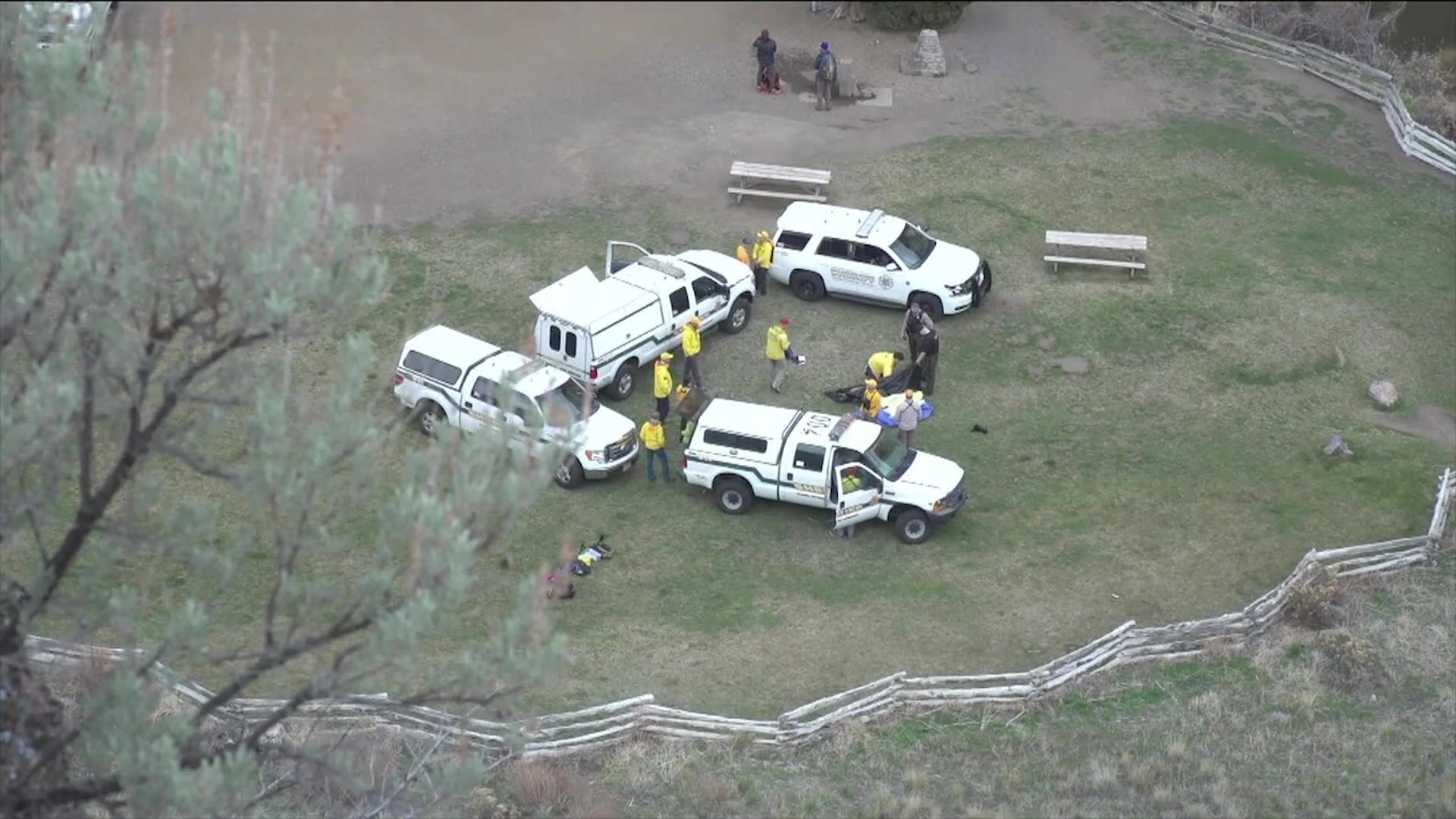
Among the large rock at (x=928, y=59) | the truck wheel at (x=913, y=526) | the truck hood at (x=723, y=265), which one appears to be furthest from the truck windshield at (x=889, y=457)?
the large rock at (x=928, y=59)

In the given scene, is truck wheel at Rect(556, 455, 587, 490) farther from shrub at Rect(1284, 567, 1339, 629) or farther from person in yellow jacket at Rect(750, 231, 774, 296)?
shrub at Rect(1284, 567, 1339, 629)

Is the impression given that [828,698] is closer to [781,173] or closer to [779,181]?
[781,173]

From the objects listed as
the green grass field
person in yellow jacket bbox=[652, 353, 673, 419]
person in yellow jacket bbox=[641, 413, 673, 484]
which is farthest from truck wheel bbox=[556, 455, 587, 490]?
person in yellow jacket bbox=[652, 353, 673, 419]

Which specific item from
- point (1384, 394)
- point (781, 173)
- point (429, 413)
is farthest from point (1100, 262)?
point (429, 413)

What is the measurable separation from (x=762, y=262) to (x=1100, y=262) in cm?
572

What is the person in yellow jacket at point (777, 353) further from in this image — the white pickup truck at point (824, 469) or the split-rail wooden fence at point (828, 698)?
the split-rail wooden fence at point (828, 698)

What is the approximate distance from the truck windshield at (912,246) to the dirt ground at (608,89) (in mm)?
3665

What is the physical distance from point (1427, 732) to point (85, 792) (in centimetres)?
1396

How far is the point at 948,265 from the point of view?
A: 2792 centimetres

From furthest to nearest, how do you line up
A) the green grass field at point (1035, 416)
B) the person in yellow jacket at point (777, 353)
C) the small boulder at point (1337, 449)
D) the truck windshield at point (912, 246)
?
the truck windshield at point (912, 246) < the person in yellow jacket at point (777, 353) < the small boulder at point (1337, 449) < the green grass field at point (1035, 416)

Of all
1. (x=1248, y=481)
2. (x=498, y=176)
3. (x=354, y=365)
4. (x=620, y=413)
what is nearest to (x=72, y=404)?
(x=354, y=365)

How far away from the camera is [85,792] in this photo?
42.6 feet

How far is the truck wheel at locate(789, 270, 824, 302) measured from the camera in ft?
93.2

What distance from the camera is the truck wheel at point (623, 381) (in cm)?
2600
